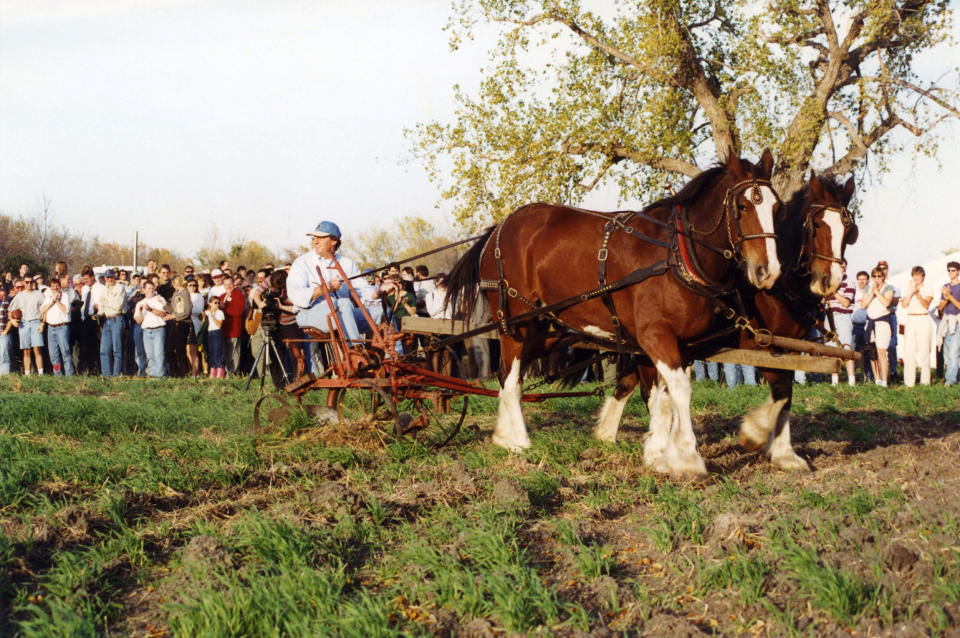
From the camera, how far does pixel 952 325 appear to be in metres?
14.0

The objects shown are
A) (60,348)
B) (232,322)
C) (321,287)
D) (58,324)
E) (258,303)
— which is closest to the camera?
(321,287)

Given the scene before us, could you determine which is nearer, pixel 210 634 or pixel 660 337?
pixel 210 634

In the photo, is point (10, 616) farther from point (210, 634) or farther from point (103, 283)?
point (103, 283)

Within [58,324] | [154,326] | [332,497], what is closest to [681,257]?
[332,497]

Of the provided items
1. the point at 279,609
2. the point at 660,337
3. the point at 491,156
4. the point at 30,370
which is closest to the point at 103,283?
the point at 30,370

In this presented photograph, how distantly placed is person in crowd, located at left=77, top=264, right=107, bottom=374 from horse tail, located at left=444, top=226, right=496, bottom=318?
33.0 feet

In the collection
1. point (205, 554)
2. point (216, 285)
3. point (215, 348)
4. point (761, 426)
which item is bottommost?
point (205, 554)

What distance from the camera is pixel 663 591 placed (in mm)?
3875

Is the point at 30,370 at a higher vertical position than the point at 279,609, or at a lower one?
higher

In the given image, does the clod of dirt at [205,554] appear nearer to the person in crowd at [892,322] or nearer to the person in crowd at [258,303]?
the person in crowd at [258,303]

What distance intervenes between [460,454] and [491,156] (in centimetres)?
1422

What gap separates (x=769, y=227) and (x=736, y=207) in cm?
28

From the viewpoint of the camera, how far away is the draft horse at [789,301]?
6.50 m

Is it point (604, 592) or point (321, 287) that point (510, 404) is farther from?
point (604, 592)
